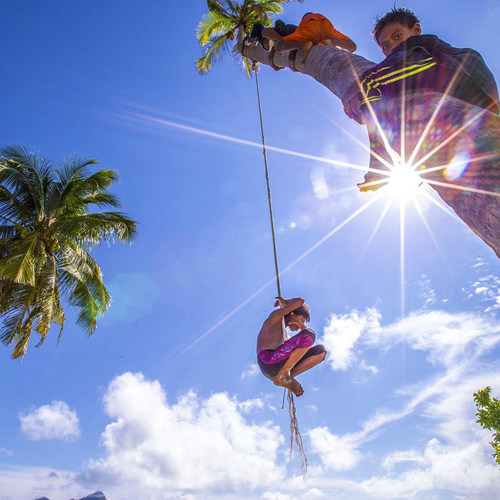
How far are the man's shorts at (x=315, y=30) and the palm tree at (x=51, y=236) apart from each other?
6.74 metres

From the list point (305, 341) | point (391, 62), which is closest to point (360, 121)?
point (391, 62)

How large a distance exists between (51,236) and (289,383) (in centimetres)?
793

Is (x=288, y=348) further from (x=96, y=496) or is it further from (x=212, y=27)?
(x=96, y=496)

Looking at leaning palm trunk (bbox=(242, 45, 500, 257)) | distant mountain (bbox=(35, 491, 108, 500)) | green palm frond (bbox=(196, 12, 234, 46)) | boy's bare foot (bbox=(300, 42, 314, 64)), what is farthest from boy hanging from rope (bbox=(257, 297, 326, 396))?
distant mountain (bbox=(35, 491, 108, 500))

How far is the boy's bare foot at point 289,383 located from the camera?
3.89 m

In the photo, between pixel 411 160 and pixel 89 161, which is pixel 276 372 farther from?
pixel 89 161

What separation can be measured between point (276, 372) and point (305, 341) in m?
0.52

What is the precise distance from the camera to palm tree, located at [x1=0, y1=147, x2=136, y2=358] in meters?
7.78

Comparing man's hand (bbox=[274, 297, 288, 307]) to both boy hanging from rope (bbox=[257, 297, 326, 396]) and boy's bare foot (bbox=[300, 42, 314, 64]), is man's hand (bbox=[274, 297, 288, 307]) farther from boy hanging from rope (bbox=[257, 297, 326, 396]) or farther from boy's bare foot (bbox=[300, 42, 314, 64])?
boy's bare foot (bbox=[300, 42, 314, 64])

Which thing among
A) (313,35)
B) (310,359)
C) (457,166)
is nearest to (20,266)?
(310,359)

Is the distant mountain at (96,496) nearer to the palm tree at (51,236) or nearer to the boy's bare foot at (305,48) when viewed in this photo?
the palm tree at (51,236)

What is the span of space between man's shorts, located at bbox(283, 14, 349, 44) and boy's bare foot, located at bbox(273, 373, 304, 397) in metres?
3.73

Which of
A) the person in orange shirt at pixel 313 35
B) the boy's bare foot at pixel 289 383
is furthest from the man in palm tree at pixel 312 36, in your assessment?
the boy's bare foot at pixel 289 383

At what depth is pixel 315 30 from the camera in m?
3.65
